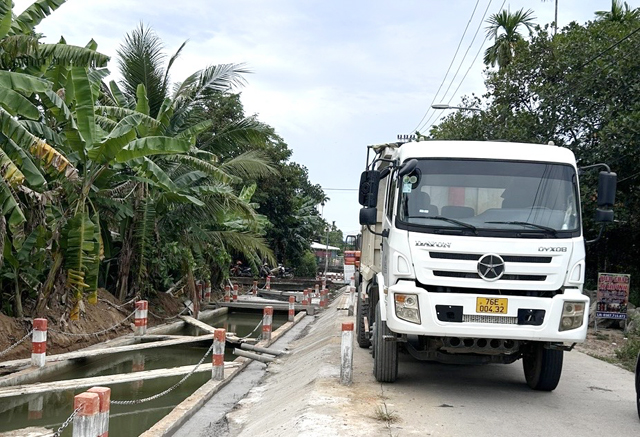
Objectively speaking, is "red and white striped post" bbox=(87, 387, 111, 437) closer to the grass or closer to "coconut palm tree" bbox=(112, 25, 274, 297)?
the grass

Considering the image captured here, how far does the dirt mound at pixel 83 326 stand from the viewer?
12859 mm

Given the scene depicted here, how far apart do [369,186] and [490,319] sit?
7.56 ft

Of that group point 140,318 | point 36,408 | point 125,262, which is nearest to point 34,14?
point 36,408

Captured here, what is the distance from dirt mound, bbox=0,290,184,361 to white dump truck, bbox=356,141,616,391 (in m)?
7.91

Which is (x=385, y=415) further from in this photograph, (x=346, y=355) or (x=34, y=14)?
(x=34, y=14)

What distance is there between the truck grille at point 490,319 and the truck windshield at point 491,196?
1.03 m

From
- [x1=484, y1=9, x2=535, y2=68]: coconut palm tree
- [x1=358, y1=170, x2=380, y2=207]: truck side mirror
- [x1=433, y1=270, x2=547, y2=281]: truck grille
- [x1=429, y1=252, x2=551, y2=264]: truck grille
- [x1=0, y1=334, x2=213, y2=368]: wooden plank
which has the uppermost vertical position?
[x1=484, y1=9, x2=535, y2=68]: coconut palm tree

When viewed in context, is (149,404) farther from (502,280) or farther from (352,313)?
(352,313)

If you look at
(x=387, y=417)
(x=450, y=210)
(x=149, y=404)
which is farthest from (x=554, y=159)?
(x=149, y=404)

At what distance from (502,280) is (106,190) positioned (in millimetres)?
10517

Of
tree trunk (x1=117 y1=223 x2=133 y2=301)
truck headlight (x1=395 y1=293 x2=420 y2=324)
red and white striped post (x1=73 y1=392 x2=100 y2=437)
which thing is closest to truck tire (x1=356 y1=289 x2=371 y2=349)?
truck headlight (x1=395 y1=293 x2=420 y2=324)

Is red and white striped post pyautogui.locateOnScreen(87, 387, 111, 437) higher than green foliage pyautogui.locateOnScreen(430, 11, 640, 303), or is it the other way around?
green foliage pyautogui.locateOnScreen(430, 11, 640, 303)

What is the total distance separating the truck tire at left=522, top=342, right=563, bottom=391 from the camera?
8.60 meters

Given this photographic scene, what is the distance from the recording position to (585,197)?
16.4 meters
